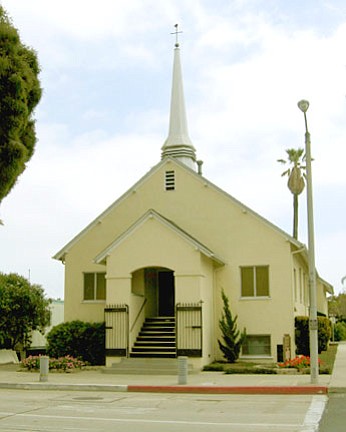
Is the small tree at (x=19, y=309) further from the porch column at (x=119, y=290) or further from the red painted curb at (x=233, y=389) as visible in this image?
the red painted curb at (x=233, y=389)

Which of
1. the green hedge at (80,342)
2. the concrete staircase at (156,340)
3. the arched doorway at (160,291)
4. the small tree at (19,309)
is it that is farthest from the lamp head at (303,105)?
the small tree at (19,309)

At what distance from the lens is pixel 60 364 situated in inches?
881

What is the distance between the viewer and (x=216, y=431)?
1118 cm

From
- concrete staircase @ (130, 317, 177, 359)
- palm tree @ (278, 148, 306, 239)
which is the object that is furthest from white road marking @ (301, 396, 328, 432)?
palm tree @ (278, 148, 306, 239)

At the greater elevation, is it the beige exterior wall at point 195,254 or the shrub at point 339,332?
the beige exterior wall at point 195,254

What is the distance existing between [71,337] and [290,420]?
1360 centimetres

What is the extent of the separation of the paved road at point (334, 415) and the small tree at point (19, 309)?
1443cm

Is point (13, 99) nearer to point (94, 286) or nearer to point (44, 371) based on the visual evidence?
point (44, 371)

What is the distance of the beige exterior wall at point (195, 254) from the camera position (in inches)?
920

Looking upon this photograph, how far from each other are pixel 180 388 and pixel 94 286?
1028 cm

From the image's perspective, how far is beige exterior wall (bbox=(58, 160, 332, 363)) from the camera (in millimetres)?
23375

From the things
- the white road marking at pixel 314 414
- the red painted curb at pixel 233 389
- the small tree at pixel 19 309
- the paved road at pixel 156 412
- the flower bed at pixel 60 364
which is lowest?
the paved road at pixel 156 412

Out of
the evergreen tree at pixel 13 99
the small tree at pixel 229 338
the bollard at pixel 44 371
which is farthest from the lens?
the small tree at pixel 229 338

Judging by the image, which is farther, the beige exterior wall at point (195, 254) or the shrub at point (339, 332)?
the shrub at point (339, 332)
